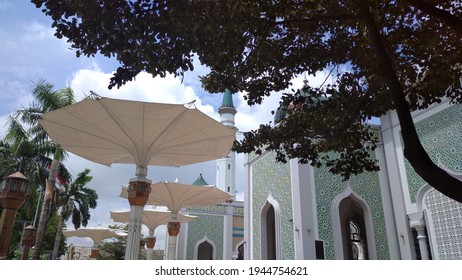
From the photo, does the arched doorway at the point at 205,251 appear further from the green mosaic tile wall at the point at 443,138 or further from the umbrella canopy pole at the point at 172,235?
the green mosaic tile wall at the point at 443,138

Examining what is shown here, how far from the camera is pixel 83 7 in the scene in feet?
12.8

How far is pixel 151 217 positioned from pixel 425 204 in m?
15.4

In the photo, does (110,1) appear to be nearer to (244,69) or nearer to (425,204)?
(244,69)

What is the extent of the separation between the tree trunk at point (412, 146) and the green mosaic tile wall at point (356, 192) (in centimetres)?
927

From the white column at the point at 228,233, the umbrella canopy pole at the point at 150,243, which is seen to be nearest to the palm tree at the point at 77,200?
the umbrella canopy pole at the point at 150,243

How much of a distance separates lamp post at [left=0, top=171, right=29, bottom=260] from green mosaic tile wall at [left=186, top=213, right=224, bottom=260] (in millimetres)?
17695

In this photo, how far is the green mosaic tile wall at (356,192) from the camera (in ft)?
42.9

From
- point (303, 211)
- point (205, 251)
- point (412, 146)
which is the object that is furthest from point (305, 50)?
point (205, 251)

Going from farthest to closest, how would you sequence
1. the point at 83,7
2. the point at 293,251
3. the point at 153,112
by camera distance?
1. the point at 293,251
2. the point at 153,112
3. the point at 83,7

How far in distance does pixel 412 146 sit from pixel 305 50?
8.87ft

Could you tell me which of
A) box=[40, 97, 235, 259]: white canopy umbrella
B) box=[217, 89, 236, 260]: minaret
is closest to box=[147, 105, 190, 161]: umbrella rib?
box=[40, 97, 235, 259]: white canopy umbrella
